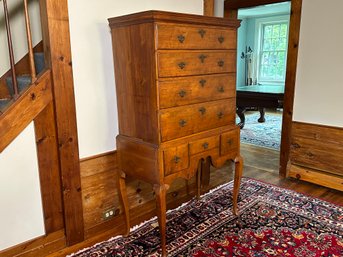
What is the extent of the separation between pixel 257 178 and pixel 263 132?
2193 mm

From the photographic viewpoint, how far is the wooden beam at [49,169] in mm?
1909

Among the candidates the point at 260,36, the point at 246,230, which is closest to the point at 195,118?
the point at 246,230

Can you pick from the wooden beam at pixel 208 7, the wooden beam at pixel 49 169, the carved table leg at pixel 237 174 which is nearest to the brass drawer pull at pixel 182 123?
the carved table leg at pixel 237 174

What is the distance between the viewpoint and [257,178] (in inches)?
132

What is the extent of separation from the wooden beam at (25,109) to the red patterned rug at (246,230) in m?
0.95

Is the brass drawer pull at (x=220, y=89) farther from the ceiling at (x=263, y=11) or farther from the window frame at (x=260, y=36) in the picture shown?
the window frame at (x=260, y=36)

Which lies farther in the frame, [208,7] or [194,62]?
[208,7]

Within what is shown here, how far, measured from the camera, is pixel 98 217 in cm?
231

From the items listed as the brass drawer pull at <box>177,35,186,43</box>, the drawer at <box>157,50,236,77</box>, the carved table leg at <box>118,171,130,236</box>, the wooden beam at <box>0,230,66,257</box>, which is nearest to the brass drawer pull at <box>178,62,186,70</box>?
the drawer at <box>157,50,236,77</box>

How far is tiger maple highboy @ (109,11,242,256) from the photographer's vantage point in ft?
5.94

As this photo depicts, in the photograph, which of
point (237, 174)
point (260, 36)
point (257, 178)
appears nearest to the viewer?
point (237, 174)

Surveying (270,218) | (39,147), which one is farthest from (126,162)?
(270,218)

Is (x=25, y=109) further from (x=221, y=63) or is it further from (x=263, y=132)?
(x=263, y=132)

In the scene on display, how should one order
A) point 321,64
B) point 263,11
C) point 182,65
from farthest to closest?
1. point 263,11
2. point 321,64
3. point 182,65
